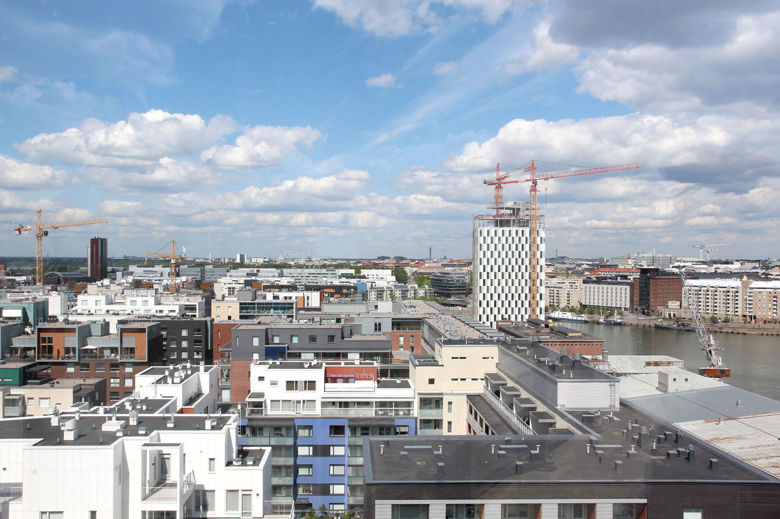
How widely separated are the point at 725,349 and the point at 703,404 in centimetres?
1472

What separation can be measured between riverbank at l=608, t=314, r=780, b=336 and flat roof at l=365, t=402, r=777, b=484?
2258 centimetres

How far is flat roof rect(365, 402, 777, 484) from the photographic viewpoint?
A: 9.18 ft

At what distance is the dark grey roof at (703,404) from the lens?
5508 mm

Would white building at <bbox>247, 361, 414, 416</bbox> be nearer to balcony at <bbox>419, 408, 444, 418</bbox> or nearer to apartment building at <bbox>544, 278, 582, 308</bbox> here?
balcony at <bbox>419, 408, 444, 418</bbox>

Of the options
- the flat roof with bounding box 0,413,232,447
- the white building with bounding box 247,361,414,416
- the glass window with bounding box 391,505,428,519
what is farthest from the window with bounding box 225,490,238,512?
the white building with bounding box 247,361,414,416

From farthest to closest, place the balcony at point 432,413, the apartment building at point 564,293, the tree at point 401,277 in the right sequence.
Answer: the tree at point 401,277, the apartment building at point 564,293, the balcony at point 432,413

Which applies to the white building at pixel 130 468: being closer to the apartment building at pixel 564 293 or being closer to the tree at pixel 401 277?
the apartment building at pixel 564 293

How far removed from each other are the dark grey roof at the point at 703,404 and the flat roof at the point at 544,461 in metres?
2.18

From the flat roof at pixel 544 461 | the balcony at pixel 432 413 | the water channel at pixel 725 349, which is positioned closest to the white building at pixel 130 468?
the flat roof at pixel 544 461

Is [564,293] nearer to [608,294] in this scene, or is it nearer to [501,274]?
[608,294]

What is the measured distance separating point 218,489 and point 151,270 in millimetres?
34342

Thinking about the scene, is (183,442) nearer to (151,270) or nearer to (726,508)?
(726,508)

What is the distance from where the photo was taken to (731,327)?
78.1 feet

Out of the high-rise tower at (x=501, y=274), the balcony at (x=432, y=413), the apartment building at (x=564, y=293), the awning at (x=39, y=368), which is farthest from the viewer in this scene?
the apartment building at (x=564, y=293)
